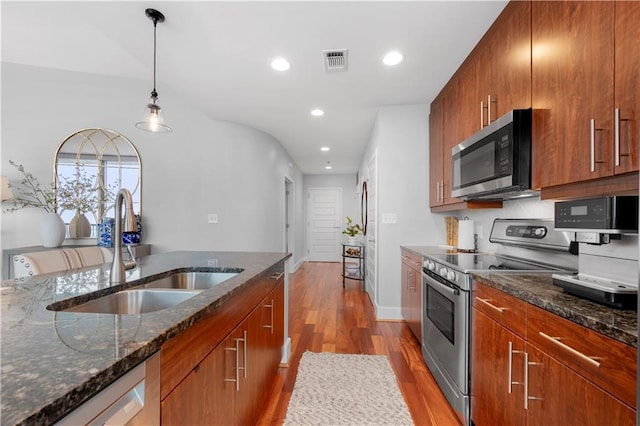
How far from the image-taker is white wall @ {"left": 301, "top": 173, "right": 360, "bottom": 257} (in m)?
7.87

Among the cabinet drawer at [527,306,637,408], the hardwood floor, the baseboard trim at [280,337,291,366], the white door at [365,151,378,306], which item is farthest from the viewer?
the white door at [365,151,378,306]

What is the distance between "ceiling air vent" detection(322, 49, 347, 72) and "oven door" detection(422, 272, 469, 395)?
1.86 metres

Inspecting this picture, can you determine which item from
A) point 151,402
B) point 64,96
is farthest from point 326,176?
point 151,402

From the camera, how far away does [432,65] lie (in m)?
2.38

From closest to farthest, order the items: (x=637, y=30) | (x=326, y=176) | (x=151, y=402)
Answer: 1. (x=151, y=402)
2. (x=637, y=30)
3. (x=326, y=176)

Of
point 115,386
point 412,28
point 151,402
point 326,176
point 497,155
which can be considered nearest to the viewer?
point 115,386

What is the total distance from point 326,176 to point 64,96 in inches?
225

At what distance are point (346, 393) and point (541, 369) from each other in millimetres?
1228

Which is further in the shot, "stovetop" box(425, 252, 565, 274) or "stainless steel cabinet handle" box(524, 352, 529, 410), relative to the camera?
"stovetop" box(425, 252, 565, 274)

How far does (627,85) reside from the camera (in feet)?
3.17

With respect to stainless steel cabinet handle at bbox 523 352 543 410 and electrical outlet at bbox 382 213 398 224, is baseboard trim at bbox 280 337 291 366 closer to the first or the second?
stainless steel cabinet handle at bbox 523 352 543 410

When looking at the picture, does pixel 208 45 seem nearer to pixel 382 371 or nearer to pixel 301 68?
pixel 301 68

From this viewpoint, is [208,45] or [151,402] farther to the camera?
[208,45]

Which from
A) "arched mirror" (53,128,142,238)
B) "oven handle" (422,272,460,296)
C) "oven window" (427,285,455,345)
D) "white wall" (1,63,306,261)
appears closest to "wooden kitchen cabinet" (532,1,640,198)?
"oven handle" (422,272,460,296)
